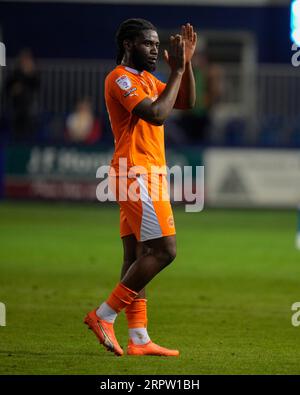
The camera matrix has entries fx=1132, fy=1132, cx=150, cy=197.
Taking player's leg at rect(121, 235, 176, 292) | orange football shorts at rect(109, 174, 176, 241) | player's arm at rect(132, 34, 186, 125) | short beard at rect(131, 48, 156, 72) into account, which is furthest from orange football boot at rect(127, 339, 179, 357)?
short beard at rect(131, 48, 156, 72)

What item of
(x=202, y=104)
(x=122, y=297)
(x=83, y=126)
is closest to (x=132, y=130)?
(x=122, y=297)

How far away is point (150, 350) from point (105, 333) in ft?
1.18

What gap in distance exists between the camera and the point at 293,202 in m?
23.4

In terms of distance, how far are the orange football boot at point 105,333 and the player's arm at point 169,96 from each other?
5.01 ft

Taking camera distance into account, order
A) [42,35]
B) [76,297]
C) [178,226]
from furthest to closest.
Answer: [42,35] < [178,226] < [76,297]

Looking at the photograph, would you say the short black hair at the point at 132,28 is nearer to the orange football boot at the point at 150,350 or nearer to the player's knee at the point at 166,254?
the player's knee at the point at 166,254

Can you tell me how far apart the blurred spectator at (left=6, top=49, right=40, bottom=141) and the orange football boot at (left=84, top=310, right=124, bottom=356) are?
50.9ft

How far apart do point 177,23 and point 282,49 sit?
8.83 feet

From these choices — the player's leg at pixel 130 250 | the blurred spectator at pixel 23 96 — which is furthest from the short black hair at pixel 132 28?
the blurred spectator at pixel 23 96

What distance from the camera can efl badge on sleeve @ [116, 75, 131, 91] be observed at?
804 centimetres

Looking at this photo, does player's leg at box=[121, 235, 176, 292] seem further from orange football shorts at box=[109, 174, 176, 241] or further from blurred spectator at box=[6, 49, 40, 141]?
blurred spectator at box=[6, 49, 40, 141]

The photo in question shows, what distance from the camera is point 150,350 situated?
326 inches
